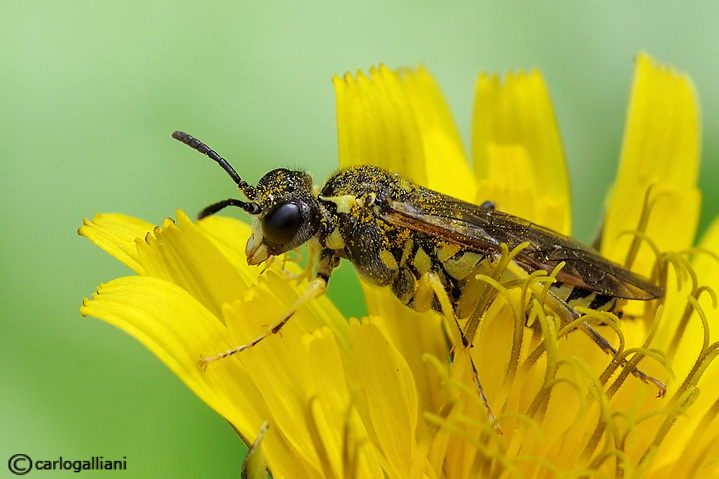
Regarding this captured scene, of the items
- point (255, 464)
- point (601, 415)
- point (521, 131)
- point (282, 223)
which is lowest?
point (255, 464)

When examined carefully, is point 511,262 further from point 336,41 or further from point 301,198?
point 336,41

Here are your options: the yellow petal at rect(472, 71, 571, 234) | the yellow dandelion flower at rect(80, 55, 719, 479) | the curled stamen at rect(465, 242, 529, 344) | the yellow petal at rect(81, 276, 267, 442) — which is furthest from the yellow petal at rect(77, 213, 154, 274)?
the yellow petal at rect(472, 71, 571, 234)

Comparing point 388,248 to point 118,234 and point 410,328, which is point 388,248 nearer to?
point 410,328

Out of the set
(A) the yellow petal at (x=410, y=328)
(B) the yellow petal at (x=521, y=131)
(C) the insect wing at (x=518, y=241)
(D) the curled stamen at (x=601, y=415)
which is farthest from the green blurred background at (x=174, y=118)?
(D) the curled stamen at (x=601, y=415)

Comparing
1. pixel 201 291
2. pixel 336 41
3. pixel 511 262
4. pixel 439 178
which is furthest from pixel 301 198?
pixel 336 41

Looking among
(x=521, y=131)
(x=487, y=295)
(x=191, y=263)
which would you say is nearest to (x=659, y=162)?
(x=521, y=131)

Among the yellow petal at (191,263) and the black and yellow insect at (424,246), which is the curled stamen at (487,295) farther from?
the yellow petal at (191,263)
